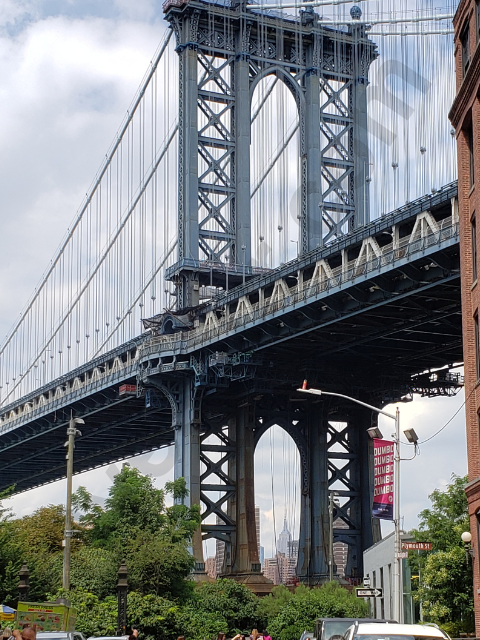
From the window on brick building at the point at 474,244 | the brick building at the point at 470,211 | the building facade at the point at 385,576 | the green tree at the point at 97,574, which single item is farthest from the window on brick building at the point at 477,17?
the green tree at the point at 97,574

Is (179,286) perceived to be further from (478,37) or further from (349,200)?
(478,37)

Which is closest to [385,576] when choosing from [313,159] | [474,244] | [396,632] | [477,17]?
[474,244]

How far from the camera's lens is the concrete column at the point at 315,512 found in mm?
84938

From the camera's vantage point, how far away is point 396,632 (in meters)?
19.5

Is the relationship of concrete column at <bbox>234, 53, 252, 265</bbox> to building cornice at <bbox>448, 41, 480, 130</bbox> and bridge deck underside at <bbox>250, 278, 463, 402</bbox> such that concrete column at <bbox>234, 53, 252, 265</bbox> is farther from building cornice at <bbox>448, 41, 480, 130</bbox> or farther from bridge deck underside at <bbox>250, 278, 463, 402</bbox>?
building cornice at <bbox>448, 41, 480, 130</bbox>

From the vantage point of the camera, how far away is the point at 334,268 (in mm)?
66938

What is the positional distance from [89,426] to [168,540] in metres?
59.1

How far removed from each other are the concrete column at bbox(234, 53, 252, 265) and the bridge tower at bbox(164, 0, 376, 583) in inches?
2.7

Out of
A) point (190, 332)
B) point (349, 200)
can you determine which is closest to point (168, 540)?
point (190, 332)

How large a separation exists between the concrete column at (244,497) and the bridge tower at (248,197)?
7cm

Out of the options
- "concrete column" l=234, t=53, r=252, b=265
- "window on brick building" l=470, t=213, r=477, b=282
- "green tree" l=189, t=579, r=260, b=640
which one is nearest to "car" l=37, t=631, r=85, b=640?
"window on brick building" l=470, t=213, r=477, b=282

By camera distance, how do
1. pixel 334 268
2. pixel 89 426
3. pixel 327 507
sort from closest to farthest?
pixel 334 268 → pixel 327 507 → pixel 89 426

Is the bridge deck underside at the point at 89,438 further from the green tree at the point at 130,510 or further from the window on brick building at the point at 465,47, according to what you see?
the window on brick building at the point at 465,47

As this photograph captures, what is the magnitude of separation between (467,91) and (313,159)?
45.1m
